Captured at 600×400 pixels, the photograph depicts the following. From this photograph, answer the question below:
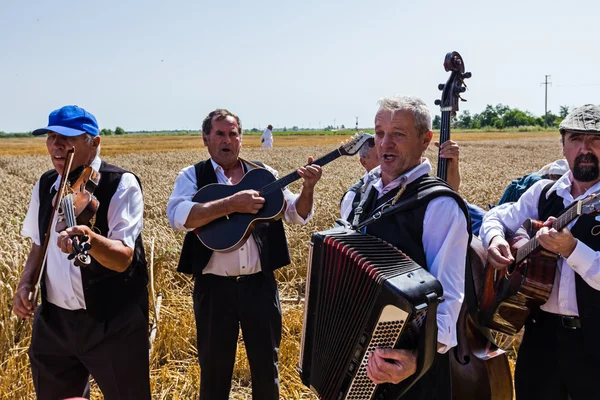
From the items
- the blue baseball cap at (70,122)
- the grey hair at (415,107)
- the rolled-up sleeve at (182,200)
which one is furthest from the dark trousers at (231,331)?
the grey hair at (415,107)

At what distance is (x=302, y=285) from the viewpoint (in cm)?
708

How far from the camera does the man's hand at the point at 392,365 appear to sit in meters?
2.00

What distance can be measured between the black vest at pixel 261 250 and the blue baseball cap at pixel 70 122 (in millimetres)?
1087

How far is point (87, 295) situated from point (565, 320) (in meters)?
2.82

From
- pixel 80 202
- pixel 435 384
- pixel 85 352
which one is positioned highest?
pixel 80 202

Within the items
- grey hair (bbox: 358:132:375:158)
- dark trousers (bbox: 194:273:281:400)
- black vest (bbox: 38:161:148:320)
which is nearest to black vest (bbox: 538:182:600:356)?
grey hair (bbox: 358:132:375:158)

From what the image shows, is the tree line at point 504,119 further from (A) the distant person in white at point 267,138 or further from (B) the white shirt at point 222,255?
(B) the white shirt at point 222,255

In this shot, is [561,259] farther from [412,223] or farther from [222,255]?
[222,255]

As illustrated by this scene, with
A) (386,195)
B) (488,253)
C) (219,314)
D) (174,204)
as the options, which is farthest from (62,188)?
(488,253)

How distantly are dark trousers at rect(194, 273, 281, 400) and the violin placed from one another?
3.71ft

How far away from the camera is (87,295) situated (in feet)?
9.96

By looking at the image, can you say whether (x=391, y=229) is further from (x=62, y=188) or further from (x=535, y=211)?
(x=62, y=188)

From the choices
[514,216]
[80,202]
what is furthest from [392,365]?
[80,202]

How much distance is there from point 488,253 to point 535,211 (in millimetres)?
454
